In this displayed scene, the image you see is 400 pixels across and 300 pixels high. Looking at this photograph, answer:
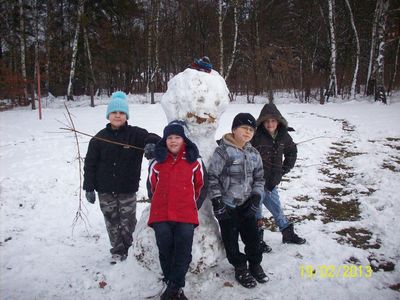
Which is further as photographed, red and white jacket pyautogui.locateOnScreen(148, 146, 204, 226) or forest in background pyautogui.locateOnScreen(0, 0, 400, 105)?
forest in background pyautogui.locateOnScreen(0, 0, 400, 105)

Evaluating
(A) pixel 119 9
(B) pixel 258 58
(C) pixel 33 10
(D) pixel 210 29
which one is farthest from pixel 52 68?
(B) pixel 258 58

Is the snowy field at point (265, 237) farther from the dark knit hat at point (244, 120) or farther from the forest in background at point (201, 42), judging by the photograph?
the forest in background at point (201, 42)

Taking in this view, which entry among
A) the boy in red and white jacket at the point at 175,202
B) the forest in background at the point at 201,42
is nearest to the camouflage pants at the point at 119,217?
the boy in red and white jacket at the point at 175,202

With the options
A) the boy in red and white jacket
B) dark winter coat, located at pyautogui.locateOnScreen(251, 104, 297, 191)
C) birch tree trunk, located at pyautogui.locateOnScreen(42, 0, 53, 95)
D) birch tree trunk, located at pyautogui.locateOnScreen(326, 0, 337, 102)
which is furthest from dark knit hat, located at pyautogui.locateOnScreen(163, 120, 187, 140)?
birch tree trunk, located at pyautogui.locateOnScreen(42, 0, 53, 95)

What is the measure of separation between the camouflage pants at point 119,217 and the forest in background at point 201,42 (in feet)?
44.2

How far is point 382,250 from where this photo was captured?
3.37 metres

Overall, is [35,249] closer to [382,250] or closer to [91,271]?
[91,271]

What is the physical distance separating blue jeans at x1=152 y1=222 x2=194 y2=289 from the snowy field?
0.32 m

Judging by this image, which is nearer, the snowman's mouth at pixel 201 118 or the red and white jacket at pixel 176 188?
the red and white jacket at pixel 176 188

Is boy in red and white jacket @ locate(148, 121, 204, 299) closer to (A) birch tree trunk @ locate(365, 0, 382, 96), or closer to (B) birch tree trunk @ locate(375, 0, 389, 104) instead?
(B) birch tree trunk @ locate(375, 0, 389, 104)

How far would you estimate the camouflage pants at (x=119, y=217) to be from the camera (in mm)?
3189

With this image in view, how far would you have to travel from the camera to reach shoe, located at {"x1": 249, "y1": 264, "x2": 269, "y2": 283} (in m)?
2.86

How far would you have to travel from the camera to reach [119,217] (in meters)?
3.28

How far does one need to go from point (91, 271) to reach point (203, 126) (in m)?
1.82
